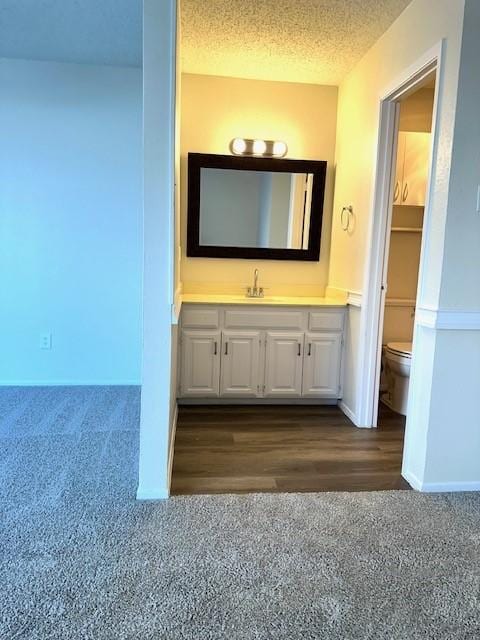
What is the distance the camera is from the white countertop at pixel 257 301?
305 centimetres

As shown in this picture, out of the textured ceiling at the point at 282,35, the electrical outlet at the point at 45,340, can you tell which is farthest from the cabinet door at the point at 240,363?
the textured ceiling at the point at 282,35

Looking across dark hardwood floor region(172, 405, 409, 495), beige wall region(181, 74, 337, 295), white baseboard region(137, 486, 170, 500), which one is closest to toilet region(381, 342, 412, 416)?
dark hardwood floor region(172, 405, 409, 495)

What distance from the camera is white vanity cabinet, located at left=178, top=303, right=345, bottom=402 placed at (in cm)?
307

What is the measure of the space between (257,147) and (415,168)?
1.22 metres

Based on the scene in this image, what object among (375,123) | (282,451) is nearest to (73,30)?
(375,123)

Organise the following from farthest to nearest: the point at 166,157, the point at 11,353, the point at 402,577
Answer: the point at 11,353 → the point at 166,157 → the point at 402,577

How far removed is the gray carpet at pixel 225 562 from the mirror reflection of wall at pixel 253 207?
193cm

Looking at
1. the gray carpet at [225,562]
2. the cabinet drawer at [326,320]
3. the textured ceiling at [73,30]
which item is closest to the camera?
the gray carpet at [225,562]

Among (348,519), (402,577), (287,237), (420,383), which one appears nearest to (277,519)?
(348,519)

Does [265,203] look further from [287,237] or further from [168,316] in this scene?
[168,316]

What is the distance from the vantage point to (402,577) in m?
1.49

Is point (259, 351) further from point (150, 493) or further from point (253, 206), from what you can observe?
point (150, 493)

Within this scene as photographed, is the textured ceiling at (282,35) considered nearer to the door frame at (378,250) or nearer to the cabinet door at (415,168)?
the door frame at (378,250)

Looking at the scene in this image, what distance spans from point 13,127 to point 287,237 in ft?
A: 7.49
